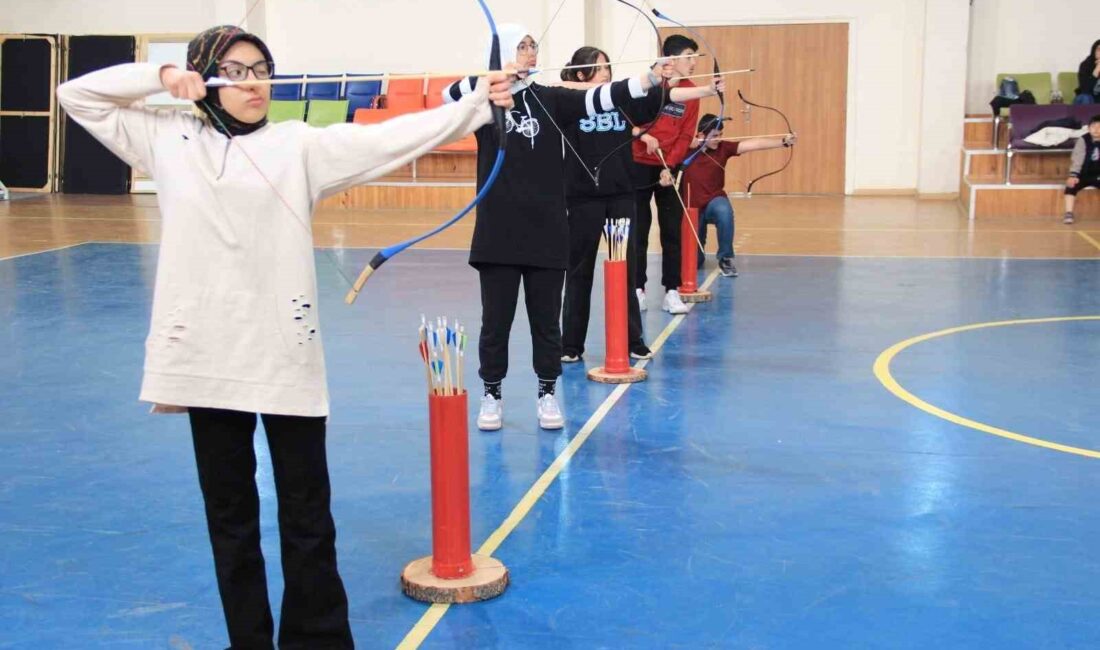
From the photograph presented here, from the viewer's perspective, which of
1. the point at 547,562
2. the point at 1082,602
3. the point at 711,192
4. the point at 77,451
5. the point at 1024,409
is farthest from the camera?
the point at 711,192

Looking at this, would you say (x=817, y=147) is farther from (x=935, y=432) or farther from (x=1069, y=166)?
(x=935, y=432)

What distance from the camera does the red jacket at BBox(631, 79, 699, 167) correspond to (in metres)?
6.43

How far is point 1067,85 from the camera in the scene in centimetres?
1317

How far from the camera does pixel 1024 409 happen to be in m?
4.80

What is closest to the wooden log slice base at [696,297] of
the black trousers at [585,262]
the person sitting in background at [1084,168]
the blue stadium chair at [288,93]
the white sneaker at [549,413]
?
the black trousers at [585,262]

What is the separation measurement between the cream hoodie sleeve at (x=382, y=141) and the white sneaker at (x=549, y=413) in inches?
87.4

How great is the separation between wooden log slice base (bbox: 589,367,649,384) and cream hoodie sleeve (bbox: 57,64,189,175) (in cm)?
305

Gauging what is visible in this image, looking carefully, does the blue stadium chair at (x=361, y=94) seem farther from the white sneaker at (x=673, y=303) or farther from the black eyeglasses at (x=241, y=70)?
the black eyeglasses at (x=241, y=70)

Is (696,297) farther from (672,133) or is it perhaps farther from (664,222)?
(672,133)

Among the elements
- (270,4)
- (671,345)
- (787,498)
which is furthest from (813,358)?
(270,4)

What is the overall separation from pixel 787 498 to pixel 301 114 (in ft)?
37.6

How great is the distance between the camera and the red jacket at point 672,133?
21.1 feet

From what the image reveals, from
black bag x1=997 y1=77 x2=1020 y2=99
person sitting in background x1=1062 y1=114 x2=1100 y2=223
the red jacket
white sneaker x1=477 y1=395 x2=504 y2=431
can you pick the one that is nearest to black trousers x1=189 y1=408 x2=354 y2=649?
white sneaker x1=477 y1=395 x2=504 y2=431

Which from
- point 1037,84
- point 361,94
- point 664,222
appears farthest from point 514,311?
point 361,94
